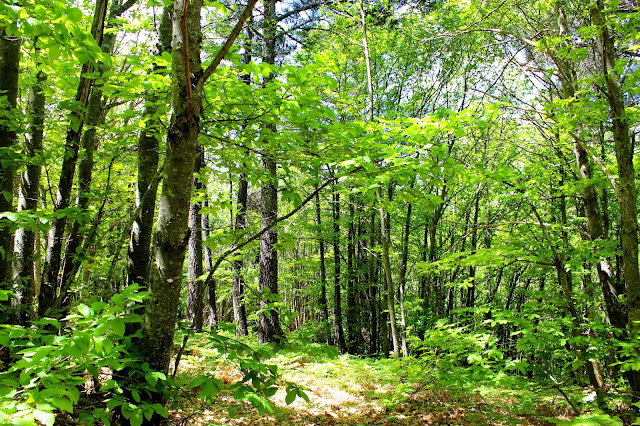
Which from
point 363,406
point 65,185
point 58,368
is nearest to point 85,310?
point 58,368

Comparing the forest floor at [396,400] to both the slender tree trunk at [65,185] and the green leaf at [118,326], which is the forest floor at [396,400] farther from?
the green leaf at [118,326]

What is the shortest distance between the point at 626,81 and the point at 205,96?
425 centimetres

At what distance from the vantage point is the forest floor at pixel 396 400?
4348 millimetres

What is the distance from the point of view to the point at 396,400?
4750mm

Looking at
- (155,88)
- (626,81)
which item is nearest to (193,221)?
(155,88)

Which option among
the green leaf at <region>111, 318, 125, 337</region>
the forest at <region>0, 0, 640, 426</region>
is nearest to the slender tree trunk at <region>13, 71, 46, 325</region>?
the forest at <region>0, 0, 640, 426</region>

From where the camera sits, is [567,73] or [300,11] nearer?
[567,73]

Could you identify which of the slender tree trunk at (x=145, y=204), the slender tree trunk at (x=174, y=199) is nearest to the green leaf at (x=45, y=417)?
the slender tree trunk at (x=174, y=199)

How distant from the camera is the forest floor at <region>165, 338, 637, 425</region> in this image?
4.35m

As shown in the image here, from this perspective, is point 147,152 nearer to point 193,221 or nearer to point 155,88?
point 155,88

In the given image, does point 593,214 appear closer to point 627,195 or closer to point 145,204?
point 627,195

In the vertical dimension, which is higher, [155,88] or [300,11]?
[300,11]

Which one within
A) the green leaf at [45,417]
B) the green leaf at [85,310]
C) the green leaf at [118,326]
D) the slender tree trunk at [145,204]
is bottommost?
the green leaf at [45,417]

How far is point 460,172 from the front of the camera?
274cm
